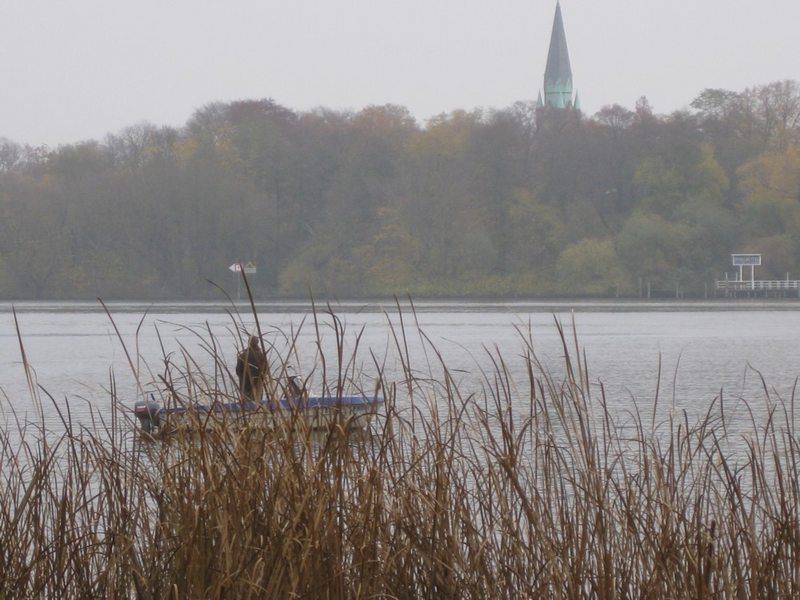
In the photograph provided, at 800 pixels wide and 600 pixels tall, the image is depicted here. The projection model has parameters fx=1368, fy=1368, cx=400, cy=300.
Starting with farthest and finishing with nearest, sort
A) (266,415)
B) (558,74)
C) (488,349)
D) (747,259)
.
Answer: (558,74)
(747,259)
(488,349)
(266,415)

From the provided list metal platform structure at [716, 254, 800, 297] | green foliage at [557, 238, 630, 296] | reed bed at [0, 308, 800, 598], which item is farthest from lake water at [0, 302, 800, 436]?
metal platform structure at [716, 254, 800, 297]

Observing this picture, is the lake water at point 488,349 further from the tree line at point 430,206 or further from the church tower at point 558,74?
the church tower at point 558,74

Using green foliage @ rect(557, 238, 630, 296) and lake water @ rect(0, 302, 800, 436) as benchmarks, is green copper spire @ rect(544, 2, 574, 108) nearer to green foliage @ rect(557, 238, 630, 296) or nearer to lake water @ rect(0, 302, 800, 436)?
green foliage @ rect(557, 238, 630, 296)

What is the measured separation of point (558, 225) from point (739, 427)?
8230cm

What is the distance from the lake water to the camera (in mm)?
21473

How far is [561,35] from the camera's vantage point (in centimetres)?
16388

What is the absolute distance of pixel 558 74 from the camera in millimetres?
162000

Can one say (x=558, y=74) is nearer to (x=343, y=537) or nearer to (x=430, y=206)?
(x=430, y=206)

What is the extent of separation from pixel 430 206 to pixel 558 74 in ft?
224

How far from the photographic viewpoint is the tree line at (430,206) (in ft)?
317

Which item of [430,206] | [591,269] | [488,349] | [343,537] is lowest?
[343,537]

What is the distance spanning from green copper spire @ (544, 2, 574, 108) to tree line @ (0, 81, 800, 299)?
59.0 meters

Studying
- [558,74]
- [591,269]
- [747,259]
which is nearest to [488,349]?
[747,259]

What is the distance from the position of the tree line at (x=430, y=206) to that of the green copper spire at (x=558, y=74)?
2324 inches
